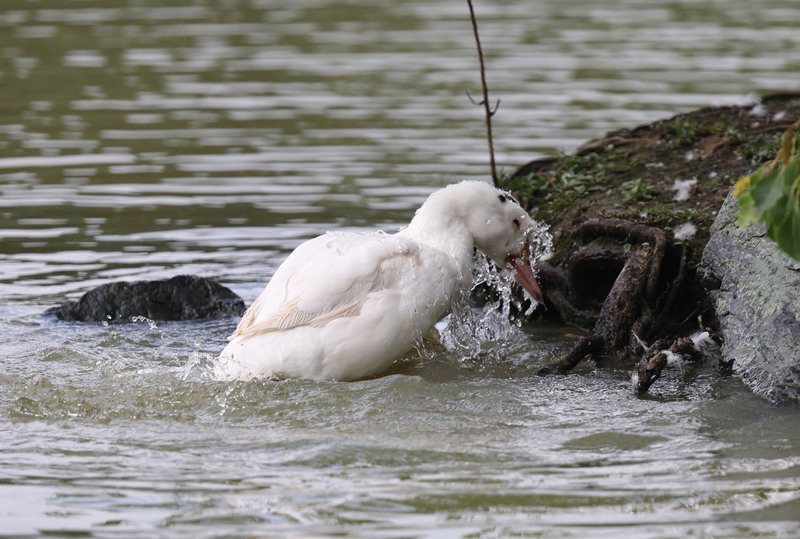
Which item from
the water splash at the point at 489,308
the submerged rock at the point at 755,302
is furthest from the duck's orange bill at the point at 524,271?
the submerged rock at the point at 755,302

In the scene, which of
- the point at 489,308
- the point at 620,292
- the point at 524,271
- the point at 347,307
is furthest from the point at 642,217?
the point at 347,307

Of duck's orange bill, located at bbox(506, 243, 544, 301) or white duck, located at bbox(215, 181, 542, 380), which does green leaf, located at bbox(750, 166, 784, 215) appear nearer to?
white duck, located at bbox(215, 181, 542, 380)

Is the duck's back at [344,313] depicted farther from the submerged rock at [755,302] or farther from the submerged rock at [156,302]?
the submerged rock at [156,302]

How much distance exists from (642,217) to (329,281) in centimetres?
235

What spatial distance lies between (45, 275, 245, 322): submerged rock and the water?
0.16 metres

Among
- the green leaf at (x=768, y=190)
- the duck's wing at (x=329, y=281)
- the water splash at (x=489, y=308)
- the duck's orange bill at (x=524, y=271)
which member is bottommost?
the water splash at (x=489, y=308)

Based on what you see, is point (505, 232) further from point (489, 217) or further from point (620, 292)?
point (620, 292)

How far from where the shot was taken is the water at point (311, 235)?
4.59 m

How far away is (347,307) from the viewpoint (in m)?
6.00

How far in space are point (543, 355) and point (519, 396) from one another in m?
1.02

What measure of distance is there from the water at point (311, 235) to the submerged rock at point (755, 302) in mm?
161

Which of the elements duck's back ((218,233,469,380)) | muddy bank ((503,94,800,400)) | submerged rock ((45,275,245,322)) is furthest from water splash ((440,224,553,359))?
submerged rock ((45,275,245,322))

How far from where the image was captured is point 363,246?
20.4 feet

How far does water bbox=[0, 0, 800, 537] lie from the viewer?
459cm
